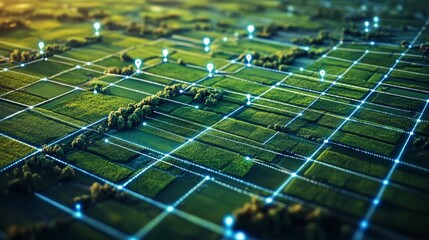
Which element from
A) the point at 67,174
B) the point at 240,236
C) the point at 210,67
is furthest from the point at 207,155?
the point at 210,67

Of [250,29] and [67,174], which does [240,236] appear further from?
[250,29]

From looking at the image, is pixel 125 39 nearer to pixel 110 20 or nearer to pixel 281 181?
pixel 110 20

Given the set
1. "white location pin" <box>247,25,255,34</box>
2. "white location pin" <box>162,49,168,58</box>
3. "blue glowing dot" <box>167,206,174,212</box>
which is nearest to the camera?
"blue glowing dot" <box>167,206,174,212</box>

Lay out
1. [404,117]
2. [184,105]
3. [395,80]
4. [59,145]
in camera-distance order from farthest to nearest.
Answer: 1. [395,80]
2. [184,105]
3. [404,117]
4. [59,145]

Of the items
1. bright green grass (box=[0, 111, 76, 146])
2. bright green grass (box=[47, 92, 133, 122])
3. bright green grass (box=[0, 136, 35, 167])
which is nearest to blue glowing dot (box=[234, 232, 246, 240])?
bright green grass (box=[0, 136, 35, 167])

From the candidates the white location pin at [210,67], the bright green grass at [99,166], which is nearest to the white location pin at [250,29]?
the white location pin at [210,67]

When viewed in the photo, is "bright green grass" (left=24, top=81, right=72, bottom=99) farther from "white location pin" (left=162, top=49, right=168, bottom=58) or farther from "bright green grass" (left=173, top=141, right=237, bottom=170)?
"bright green grass" (left=173, top=141, right=237, bottom=170)

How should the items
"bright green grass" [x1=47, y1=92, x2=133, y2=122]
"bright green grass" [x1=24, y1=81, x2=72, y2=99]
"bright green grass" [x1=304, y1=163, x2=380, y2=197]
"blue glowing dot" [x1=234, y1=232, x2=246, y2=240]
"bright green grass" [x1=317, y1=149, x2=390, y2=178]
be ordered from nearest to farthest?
"blue glowing dot" [x1=234, y1=232, x2=246, y2=240] < "bright green grass" [x1=304, y1=163, x2=380, y2=197] < "bright green grass" [x1=317, y1=149, x2=390, y2=178] < "bright green grass" [x1=47, y1=92, x2=133, y2=122] < "bright green grass" [x1=24, y1=81, x2=72, y2=99]

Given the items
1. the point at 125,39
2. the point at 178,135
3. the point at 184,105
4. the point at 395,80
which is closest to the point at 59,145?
the point at 178,135

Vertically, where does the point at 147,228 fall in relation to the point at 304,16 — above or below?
below

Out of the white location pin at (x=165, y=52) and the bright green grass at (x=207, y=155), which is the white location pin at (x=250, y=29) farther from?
the bright green grass at (x=207, y=155)

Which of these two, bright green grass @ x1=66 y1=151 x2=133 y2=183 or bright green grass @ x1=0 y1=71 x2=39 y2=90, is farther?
bright green grass @ x1=0 y1=71 x2=39 y2=90
